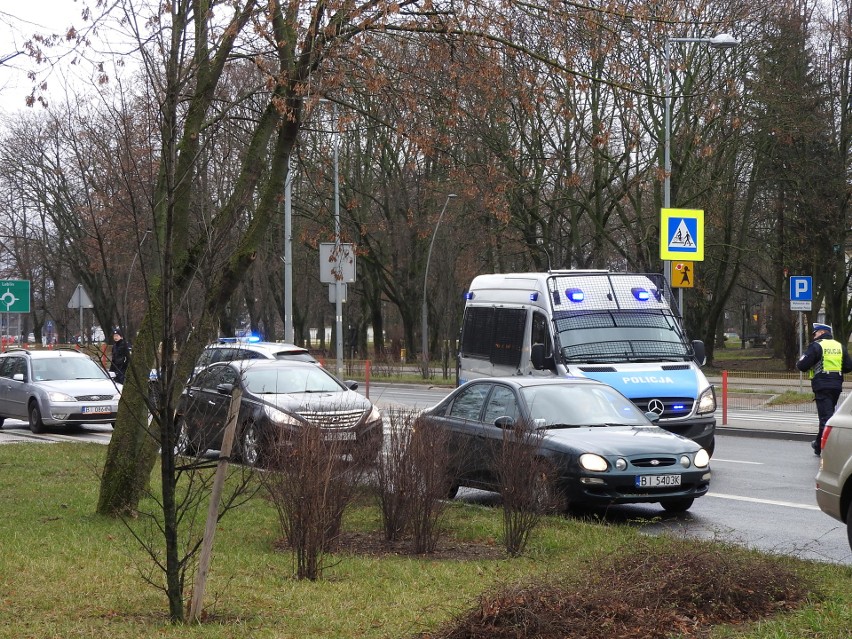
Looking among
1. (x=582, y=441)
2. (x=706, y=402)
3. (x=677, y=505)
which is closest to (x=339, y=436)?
(x=582, y=441)

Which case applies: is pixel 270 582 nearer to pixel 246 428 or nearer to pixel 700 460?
pixel 700 460

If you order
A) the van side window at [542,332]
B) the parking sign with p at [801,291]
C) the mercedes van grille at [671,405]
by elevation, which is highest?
the parking sign with p at [801,291]

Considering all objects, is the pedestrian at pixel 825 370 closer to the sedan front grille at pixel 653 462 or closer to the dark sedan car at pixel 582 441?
the dark sedan car at pixel 582 441

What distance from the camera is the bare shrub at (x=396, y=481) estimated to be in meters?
9.29

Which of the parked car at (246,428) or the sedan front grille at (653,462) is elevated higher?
the parked car at (246,428)

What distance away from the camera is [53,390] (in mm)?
22672

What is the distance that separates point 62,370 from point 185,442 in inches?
702

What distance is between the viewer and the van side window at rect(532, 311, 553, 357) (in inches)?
656

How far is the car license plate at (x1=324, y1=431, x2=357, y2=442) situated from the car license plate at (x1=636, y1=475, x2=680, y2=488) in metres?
3.34

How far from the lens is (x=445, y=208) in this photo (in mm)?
47938

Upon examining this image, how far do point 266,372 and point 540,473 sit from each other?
8.91 m

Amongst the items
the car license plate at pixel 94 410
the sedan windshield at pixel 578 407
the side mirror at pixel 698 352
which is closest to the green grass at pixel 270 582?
the sedan windshield at pixel 578 407

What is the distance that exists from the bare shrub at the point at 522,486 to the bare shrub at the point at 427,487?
467 mm

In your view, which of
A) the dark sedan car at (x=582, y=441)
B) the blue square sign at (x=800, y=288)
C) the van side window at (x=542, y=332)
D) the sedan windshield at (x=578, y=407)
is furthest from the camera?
the blue square sign at (x=800, y=288)
